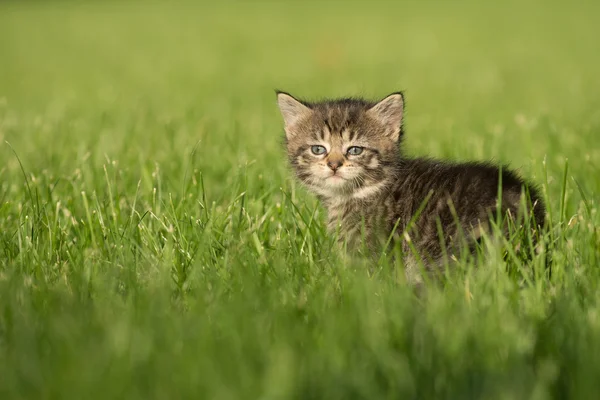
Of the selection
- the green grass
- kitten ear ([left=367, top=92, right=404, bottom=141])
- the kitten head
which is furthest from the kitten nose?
kitten ear ([left=367, top=92, right=404, bottom=141])

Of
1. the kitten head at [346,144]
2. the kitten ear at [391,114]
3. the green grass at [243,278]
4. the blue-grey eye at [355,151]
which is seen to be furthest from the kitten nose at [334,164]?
the kitten ear at [391,114]

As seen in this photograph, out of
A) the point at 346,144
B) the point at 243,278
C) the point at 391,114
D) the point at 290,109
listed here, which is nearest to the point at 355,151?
the point at 346,144

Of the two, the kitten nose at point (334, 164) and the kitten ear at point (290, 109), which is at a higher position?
the kitten ear at point (290, 109)

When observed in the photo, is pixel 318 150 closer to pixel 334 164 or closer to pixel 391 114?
pixel 334 164

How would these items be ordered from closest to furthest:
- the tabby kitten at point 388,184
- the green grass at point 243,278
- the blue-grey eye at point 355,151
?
the green grass at point 243,278 → the tabby kitten at point 388,184 → the blue-grey eye at point 355,151

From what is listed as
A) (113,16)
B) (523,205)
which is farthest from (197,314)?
(113,16)

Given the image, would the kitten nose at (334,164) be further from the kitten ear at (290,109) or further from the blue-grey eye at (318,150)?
the kitten ear at (290,109)

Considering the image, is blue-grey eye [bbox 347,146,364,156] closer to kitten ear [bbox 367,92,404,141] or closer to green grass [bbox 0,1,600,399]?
kitten ear [bbox 367,92,404,141]
